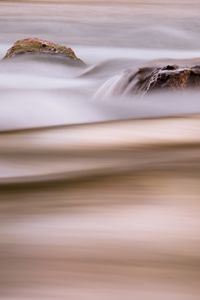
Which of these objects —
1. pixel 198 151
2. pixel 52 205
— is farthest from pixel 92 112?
pixel 52 205

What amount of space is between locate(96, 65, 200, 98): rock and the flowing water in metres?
0.07

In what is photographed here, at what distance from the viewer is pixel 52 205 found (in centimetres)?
288

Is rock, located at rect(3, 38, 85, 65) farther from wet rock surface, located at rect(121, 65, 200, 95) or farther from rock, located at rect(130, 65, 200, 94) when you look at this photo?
rock, located at rect(130, 65, 200, 94)

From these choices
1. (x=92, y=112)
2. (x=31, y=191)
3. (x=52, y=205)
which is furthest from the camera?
(x=92, y=112)

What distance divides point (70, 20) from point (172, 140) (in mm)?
19178

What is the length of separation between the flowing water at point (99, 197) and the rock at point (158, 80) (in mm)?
75

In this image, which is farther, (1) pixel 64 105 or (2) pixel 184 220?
(1) pixel 64 105

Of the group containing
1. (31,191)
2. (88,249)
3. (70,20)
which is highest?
(70,20)

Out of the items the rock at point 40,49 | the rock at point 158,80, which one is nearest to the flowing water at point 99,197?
the rock at point 158,80

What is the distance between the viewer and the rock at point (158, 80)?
6867 millimetres

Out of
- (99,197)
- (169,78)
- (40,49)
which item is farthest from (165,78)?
(40,49)

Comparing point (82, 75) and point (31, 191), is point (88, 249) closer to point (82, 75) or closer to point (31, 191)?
point (31, 191)

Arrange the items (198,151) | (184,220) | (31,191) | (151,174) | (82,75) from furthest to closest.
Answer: (82,75), (198,151), (151,174), (31,191), (184,220)

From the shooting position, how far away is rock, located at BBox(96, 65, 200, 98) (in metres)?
6.87
